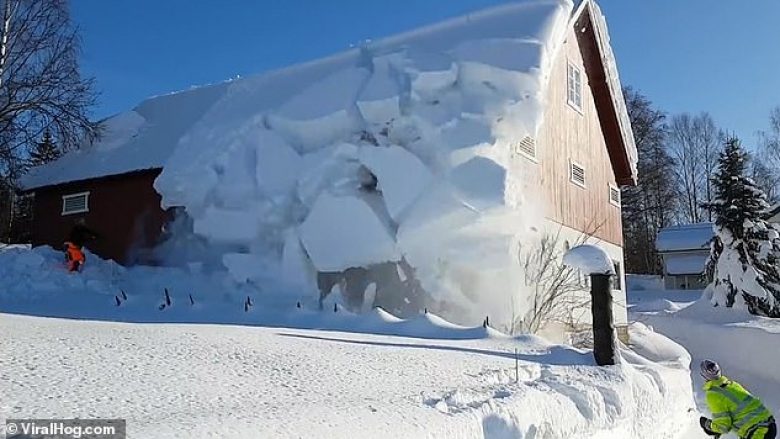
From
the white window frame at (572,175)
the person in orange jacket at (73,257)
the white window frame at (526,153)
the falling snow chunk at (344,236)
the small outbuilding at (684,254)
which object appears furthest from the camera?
the small outbuilding at (684,254)

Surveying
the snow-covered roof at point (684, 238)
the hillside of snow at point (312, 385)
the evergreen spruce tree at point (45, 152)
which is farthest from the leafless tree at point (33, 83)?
the snow-covered roof at point (684, 238)

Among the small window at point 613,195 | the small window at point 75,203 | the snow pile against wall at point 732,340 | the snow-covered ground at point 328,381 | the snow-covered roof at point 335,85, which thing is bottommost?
the snow pile against wall at point 732,340

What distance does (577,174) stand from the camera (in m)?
16.7

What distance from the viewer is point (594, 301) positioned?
8289 mm

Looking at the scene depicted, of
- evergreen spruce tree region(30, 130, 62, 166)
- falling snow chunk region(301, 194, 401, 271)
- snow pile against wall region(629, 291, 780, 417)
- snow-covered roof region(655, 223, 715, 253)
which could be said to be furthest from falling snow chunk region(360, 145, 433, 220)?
snow-covered roof region(655, 223, 715, 253)

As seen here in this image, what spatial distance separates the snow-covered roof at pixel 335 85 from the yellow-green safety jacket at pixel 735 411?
6.45m

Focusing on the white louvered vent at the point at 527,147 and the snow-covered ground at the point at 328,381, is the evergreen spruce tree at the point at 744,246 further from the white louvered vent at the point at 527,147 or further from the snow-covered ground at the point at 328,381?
the snow-covered ground at the point at 328,381

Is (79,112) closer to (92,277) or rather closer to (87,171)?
(87,171)

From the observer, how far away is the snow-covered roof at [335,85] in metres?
12.8

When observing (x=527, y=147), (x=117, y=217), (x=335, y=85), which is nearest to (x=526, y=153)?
(x=527, y=147)

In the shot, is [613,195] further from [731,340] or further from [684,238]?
[684,238]

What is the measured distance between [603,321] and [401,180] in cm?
487

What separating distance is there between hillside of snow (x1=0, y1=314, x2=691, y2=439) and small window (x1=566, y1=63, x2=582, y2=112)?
9355 mm

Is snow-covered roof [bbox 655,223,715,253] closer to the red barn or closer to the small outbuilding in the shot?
the small outbuilding
